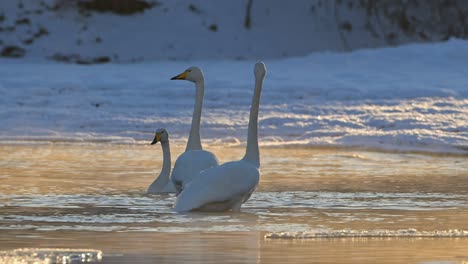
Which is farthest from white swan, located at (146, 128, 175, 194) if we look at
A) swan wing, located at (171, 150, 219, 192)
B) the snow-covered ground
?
the snow-covered ground

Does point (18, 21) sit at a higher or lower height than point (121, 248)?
higher

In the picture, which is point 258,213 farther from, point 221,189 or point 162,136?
point 162,136

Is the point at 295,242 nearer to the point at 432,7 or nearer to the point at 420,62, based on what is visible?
the point at 420,62

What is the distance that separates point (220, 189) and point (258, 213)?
0.32 metres

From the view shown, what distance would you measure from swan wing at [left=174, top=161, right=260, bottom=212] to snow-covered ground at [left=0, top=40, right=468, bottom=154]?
5.73 m

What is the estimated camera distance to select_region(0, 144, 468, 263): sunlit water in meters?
7.57

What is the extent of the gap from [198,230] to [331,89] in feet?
38.2

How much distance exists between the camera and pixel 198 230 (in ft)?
28.3

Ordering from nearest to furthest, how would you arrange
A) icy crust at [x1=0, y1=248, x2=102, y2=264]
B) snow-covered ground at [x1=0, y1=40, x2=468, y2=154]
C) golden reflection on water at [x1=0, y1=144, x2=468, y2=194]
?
icy crust at [x1=0, y1=248, x2=102, y2=264]
golden reflection on water at [x1=0, y1=144, x2=468, y2=194]
snow-covered ground at [x1=0, y1=40, x2=468, y2=154]

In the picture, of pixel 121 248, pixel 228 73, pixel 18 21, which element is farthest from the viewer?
pixel 18 21

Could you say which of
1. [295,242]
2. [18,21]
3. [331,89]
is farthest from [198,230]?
[18,21]

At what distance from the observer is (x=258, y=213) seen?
31.9 ft

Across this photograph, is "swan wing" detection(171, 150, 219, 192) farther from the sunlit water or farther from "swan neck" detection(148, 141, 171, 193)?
"swan neck" detection(148, 141, 171, 193)

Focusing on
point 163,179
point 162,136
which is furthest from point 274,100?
point 163,179
